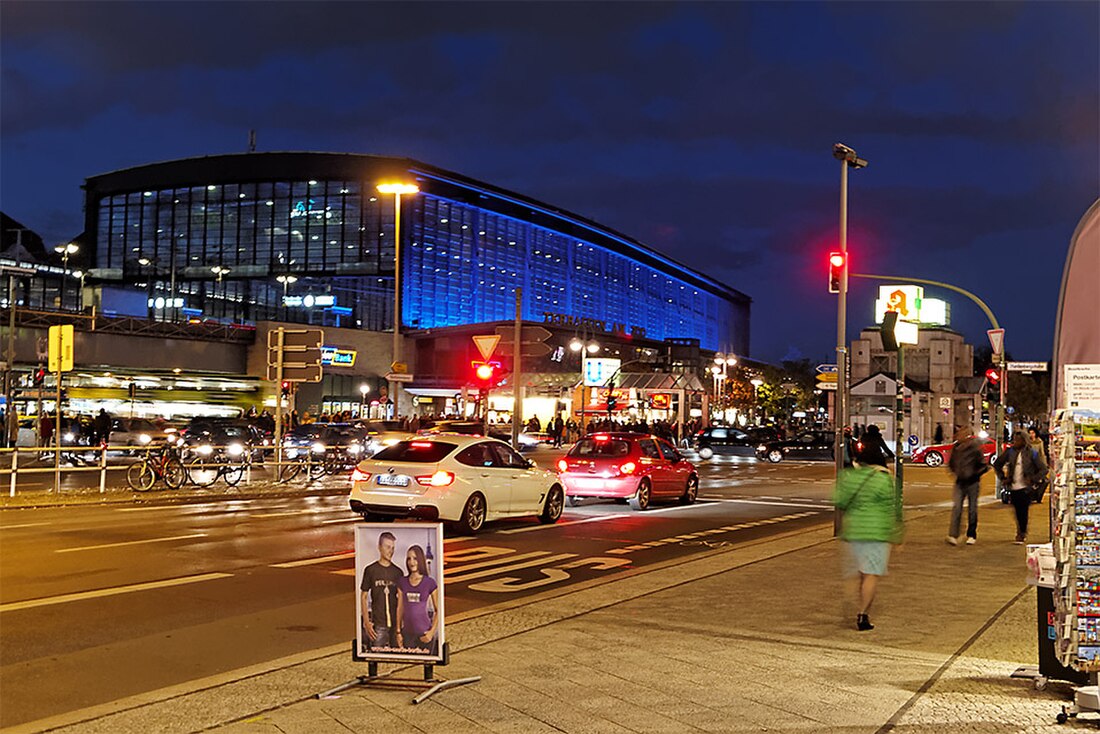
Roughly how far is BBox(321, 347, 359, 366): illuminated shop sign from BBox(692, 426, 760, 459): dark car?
23.4 m

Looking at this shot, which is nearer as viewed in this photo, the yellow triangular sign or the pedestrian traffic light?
the pedestrian traffic light

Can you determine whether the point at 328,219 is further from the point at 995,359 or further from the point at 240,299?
the point at 995,359

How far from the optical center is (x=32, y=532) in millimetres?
16328

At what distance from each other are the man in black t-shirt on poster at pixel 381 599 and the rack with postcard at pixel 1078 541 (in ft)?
13.4

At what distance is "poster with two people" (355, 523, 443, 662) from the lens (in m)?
7.05

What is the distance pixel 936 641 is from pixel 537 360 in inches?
2915

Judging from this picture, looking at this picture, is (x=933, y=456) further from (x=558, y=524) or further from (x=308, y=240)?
(x=308, y=240)

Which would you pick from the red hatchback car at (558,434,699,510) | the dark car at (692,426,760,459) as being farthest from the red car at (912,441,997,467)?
the red hatchback car at (558,434,699,510)

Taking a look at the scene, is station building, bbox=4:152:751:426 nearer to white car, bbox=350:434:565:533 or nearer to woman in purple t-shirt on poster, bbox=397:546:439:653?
white car, bbox=350:434:565:533

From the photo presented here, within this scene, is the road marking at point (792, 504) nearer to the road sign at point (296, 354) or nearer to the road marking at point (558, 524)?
the road marking at point (558, 524)

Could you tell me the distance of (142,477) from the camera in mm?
24812

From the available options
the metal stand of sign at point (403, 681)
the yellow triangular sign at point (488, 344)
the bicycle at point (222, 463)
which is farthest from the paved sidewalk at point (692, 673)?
the bicycle at point (222, 463)

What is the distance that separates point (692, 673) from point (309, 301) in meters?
93.5

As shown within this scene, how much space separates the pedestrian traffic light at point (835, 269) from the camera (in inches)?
763
